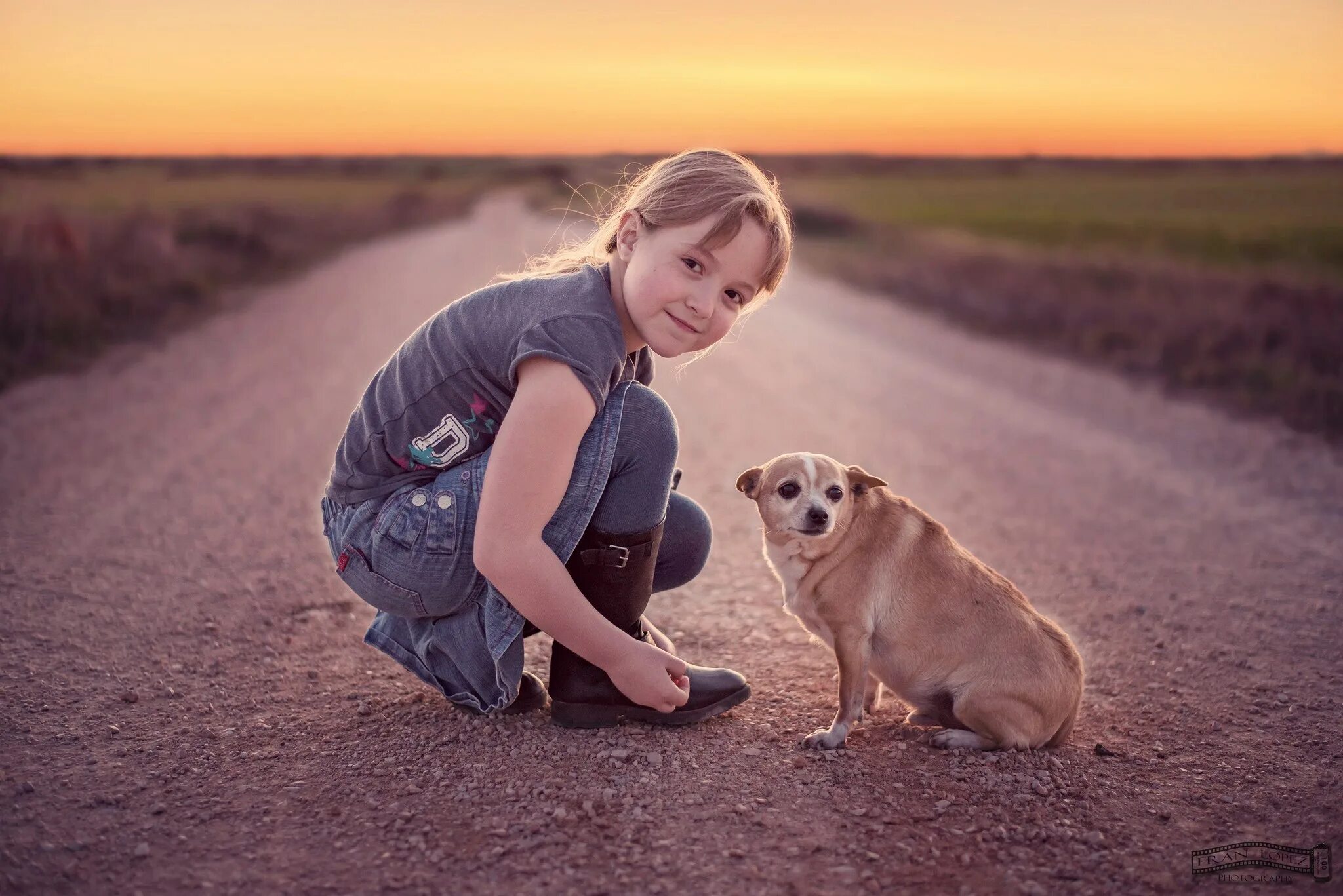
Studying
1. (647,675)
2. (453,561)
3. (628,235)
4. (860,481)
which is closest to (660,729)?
(647,675)

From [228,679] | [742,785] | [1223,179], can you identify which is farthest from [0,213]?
[1223,179]

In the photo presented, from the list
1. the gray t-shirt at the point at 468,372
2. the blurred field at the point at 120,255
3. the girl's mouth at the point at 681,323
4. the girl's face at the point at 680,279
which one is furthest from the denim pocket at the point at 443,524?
the blurred field at the point at 120,255

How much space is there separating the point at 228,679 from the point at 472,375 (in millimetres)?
1524

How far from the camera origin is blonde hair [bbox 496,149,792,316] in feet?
8.61

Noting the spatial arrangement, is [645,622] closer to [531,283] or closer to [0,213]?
[531,283]

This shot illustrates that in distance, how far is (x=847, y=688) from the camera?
118 inches

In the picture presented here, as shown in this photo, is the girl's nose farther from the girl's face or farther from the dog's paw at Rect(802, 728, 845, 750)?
the dog's paw at Rect(802, 728, 845, 750)

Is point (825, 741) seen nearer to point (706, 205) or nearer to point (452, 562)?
point (452, 562)

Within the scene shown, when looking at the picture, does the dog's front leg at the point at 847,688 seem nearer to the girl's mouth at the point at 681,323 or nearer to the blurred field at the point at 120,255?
the girl's mouth at the point at 681,323

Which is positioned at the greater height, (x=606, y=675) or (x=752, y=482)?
(x=752, y=482)

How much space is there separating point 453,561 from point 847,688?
129cm

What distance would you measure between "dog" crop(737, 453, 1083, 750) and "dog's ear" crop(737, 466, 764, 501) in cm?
9

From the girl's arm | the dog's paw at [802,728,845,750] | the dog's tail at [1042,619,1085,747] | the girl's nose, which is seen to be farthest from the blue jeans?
the dog's tail at [1042,619,1085,747]

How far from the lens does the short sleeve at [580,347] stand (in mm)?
2438
